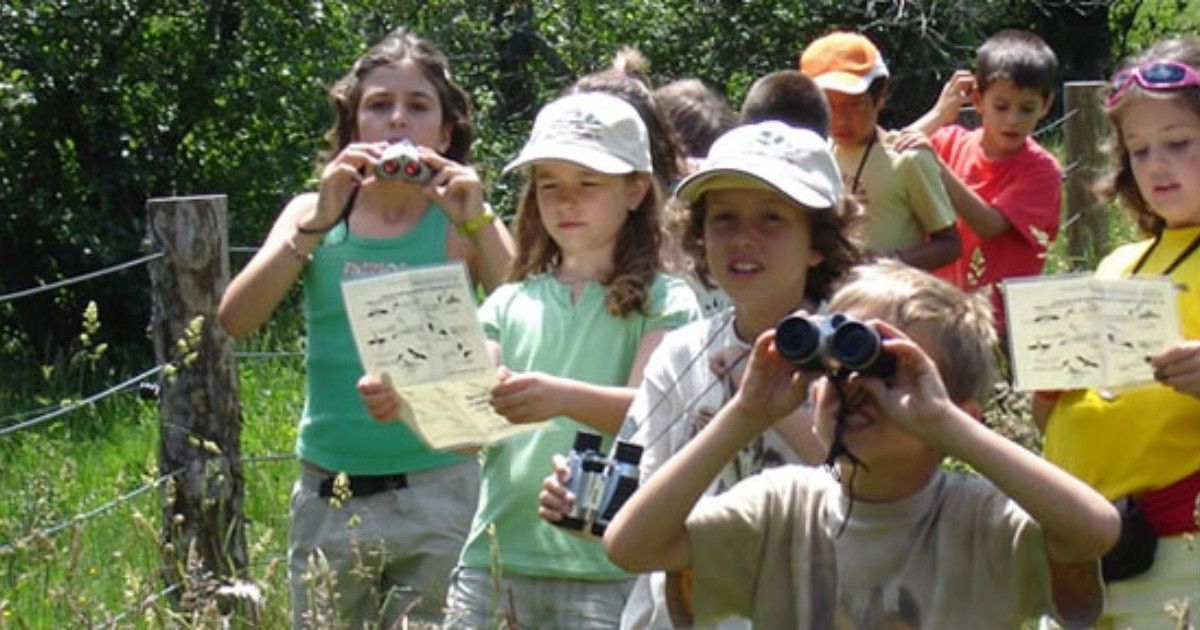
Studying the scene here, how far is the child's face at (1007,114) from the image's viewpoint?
25.4 feet

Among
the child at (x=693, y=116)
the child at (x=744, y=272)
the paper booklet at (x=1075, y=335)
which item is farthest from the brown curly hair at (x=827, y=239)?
the child at (x=693, y=116)

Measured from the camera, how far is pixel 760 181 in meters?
4.06

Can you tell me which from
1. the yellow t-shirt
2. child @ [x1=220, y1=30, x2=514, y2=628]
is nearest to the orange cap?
child @ [x1=220, y1=30, x2=514, y2=628]

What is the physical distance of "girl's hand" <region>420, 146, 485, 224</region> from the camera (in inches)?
204

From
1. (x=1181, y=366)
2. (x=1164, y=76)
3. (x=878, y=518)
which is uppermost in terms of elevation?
(x=1164, y=76)

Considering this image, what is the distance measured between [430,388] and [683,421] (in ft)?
2.07

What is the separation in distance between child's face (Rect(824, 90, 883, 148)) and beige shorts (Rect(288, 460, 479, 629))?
214 centimetres

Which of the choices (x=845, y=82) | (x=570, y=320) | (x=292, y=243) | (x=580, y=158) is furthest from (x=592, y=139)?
(x=845, y=82)

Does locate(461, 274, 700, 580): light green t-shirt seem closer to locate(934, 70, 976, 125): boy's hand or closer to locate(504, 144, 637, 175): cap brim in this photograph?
locate(504, 144, 637, 175): cap brim

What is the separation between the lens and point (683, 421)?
4.09 m

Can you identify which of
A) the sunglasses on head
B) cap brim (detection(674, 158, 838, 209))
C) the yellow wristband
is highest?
the sunglasses on head

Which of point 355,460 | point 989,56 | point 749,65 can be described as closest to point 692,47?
point 749,65

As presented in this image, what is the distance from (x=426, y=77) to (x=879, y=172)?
1847 millimetres

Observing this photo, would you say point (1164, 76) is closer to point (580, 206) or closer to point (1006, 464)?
point (580, 206)
